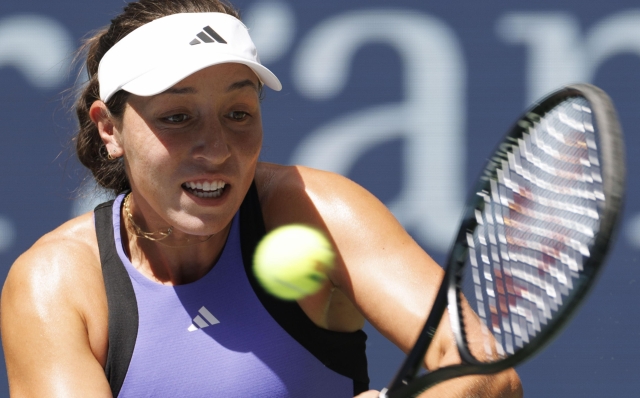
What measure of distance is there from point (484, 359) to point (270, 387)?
491 mm

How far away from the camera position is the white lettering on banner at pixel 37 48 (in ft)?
8.70

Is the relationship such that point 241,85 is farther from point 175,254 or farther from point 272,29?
point 272,29

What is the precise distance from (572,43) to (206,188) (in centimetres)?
138

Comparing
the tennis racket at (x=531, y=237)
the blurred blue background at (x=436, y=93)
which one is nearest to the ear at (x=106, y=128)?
the tennis racket at (x=531, y=237)

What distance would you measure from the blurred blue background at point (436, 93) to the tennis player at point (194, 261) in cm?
88

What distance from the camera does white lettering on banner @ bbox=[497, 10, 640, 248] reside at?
2.53 m

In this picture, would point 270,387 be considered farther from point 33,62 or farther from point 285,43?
point 33,62

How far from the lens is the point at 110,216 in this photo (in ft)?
5.75

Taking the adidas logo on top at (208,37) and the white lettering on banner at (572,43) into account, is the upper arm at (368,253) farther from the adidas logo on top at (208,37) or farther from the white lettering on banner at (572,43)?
the white lettering on banner at (572,43)

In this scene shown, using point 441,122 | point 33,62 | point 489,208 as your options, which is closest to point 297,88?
point 441,122

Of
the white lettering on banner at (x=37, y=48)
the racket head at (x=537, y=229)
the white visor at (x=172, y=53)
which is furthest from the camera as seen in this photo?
the white lettering on banner at (x=37, y=48)

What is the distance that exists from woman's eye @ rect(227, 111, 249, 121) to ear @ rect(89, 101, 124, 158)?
0.76 feet

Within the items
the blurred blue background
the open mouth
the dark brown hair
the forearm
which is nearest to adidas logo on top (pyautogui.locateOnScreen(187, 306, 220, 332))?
the open mouth

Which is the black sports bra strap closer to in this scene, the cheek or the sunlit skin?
the sunlit skin
